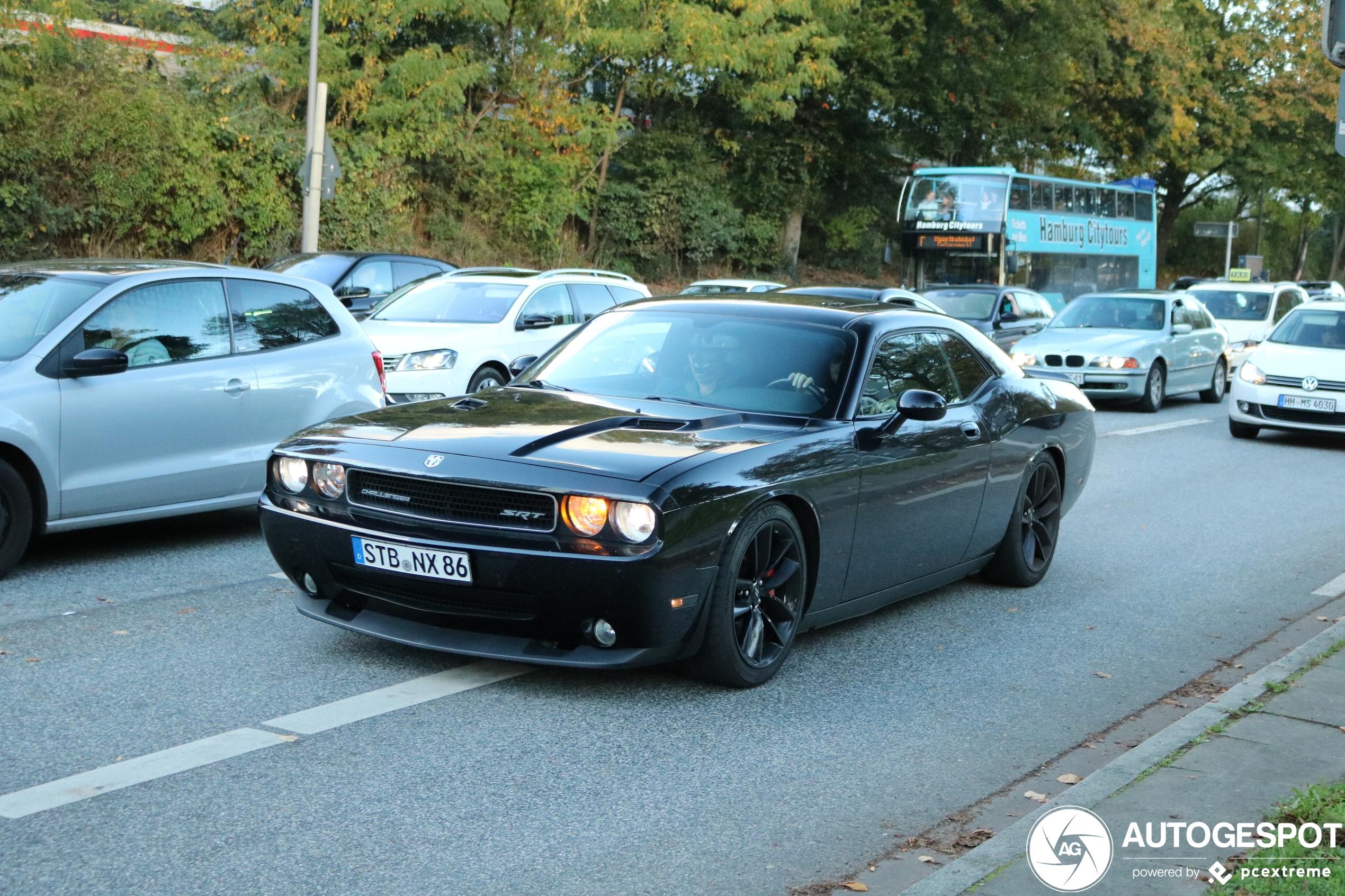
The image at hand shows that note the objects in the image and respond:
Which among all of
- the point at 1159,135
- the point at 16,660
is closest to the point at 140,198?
the point at 16,660

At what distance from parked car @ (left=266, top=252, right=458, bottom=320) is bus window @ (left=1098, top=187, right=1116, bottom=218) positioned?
21786 millimetres

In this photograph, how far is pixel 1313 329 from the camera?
16609 mm

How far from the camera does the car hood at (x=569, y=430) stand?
5.52m

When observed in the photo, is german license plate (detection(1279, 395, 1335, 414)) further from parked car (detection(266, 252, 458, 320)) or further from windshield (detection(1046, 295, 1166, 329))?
parked car (detection(266, 252, 458, 320))

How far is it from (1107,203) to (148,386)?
33.6 metres

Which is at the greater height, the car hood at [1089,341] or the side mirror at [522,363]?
the side mirror at [522,363]

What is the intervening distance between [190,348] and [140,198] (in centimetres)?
1899

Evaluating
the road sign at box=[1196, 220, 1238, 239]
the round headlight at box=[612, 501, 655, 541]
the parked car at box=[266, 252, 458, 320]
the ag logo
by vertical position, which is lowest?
the ag logo

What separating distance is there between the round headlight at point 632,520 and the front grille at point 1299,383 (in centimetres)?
1246

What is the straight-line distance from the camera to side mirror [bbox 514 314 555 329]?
14859mm

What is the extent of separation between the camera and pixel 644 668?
6035 millimetres

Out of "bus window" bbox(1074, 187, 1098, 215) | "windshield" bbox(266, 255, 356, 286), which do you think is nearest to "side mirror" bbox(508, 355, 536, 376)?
"windshield" bbox(266, 255, 356, 286)

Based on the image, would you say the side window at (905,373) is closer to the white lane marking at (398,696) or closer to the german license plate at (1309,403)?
the white lane marking at (398,696)

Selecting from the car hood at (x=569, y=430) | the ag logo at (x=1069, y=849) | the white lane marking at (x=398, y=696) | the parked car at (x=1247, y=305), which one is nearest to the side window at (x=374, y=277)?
the parked car at (x=1247, y=305)
